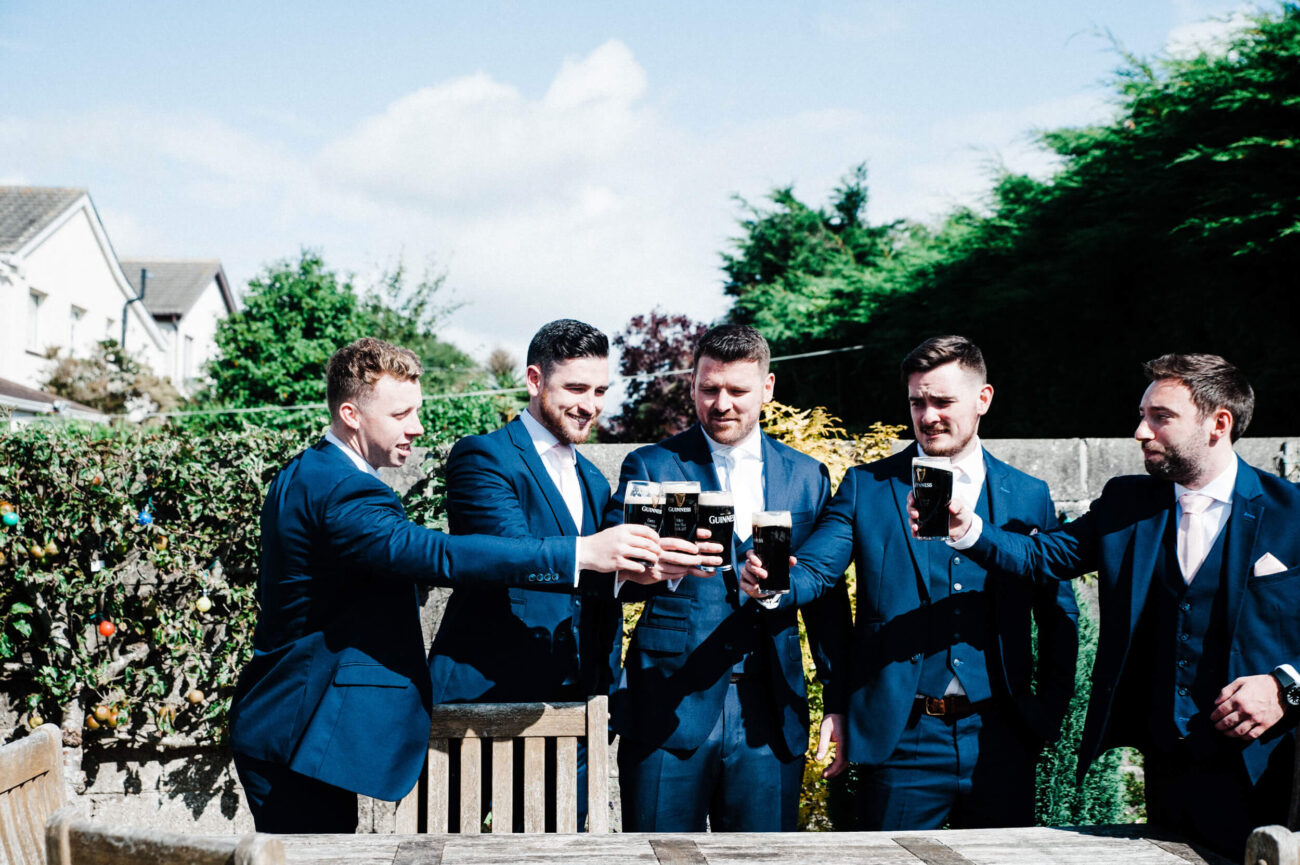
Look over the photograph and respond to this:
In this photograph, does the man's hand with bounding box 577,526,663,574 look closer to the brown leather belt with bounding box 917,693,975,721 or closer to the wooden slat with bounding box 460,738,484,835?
the wooden slat with bounding box 460,738,484,835

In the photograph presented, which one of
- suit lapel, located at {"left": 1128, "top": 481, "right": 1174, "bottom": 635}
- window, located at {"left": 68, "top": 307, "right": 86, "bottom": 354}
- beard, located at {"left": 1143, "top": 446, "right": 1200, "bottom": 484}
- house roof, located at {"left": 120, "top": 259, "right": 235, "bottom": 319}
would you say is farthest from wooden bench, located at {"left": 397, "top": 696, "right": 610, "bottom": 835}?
house roof, located at {"left": 120, "top": 259, "right": 235, "bottom": 319}

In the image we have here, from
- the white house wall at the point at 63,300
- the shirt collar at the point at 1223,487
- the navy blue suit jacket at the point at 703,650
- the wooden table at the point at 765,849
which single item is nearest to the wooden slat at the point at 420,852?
the wooden table at the point at 765,849

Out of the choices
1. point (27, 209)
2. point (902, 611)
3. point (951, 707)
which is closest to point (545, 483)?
point (902, 611)

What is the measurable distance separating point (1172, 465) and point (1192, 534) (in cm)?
19

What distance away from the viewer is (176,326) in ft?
113

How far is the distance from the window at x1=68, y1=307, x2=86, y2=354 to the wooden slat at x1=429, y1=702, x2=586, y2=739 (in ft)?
88.2

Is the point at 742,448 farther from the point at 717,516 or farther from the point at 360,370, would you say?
the point at 360,370

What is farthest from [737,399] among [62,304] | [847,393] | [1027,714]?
[62,304]

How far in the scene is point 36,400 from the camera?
19484mm

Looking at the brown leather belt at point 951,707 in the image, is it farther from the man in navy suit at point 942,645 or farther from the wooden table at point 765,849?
the wooden table at point 765,849

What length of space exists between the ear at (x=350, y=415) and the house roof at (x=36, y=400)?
17.3 metres

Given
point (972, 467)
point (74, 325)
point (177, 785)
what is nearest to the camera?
point (972, 467)

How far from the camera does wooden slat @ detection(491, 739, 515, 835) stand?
2.68m

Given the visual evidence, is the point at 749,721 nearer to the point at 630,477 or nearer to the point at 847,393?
the point at 630,477
